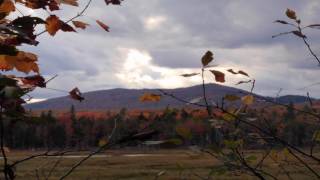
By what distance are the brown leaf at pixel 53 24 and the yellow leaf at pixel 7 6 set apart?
0.25m

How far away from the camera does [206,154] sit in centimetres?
213

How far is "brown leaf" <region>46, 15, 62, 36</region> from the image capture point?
185 cm

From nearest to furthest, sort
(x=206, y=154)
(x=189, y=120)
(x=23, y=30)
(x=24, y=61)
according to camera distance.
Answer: (x=23, y=30) < (x=24, y=61) < (x=206, y=154) < (x=189, y=120)

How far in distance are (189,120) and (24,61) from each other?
0.82 metres

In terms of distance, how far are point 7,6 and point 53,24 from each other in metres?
0.35

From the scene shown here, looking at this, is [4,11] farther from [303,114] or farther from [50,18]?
[303,114]

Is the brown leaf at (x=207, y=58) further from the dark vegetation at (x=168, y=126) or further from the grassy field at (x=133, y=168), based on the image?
the grassy field at (x=133, y=168)

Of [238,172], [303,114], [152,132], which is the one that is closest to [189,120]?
[238,172]

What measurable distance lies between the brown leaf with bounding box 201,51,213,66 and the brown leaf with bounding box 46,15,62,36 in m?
0.51

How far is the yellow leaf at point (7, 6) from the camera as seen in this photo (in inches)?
57.0

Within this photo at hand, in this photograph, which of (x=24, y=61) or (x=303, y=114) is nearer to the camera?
(x=24, y=61)

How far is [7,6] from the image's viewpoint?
5.00ft

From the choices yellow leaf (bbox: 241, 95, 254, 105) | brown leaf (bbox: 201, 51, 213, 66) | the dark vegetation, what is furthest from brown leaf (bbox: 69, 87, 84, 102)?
yellow leaf (bbox: 241, 95, 254, 105)

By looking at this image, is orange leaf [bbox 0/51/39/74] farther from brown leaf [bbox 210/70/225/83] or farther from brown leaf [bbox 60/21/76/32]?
brown leaf [bbox 210/70/225/83]
